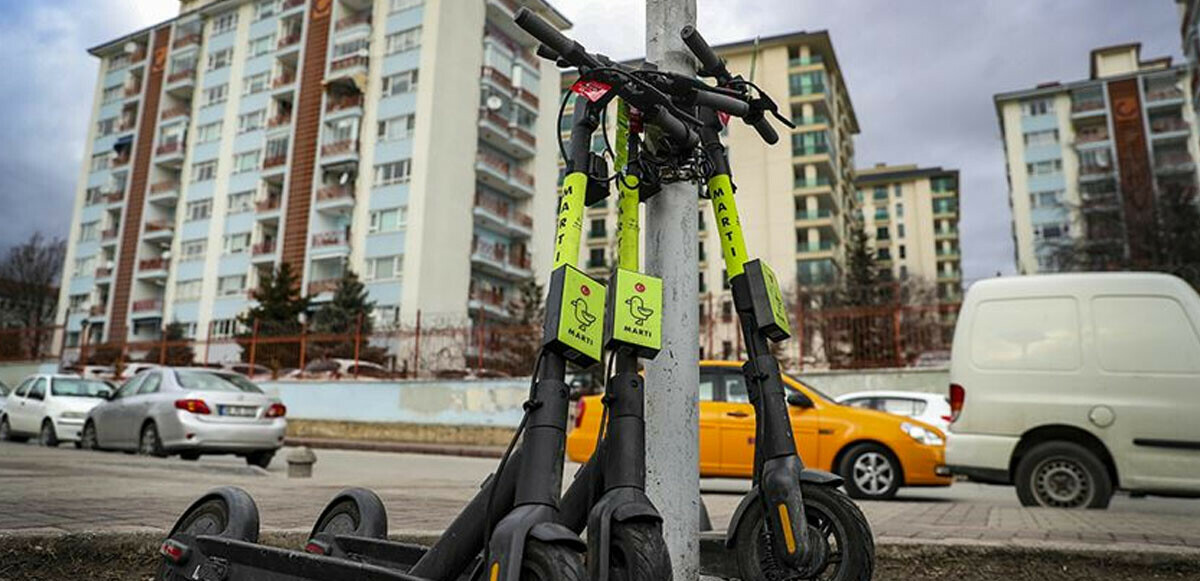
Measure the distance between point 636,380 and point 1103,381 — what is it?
22.3 ft

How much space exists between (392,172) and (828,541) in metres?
46.0

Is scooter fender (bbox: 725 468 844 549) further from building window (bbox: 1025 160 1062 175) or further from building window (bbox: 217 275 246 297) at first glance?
building window (bbox: 1025 160 1062 175)

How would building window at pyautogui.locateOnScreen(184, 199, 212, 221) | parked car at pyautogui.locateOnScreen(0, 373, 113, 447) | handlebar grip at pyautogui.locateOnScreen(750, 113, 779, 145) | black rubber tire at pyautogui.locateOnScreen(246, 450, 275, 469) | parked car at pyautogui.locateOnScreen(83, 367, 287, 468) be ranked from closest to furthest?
handlebar grip at pyautogui.locateOnScreen(750, 113, 779, 145)
parked car at pyautogui.locateOnScreen(83, 367, 287, 468)
black rubber tire at pyautogui.locateOnScreen(246, 450, 275, 469)
parked car at pyautogui.locateOnScreen(0, 373, 113, 447)
building window at pyautogui.locateOnScreen(184, 199, 212, 221)

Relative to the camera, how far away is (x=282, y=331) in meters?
24.4

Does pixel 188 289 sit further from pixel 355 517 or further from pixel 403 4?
pixel 355 517

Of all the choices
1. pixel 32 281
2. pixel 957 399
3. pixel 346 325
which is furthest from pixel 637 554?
pixel 32 281

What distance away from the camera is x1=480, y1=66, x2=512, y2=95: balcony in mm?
48312

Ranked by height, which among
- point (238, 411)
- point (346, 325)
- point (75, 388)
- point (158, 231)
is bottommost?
point (238, 411)

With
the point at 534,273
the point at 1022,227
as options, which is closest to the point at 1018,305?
the point at 534,273

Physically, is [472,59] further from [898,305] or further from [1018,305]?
[1018,305]

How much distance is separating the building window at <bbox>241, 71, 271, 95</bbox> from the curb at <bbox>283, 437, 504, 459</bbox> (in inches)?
1521

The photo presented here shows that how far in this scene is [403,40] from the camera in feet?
156

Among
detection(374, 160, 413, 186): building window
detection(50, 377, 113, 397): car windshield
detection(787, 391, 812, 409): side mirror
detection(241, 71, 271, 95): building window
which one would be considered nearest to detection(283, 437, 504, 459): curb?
detection(50, 377, 113, 397): car windshield

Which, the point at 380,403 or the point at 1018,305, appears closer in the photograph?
the point at 1018,305
